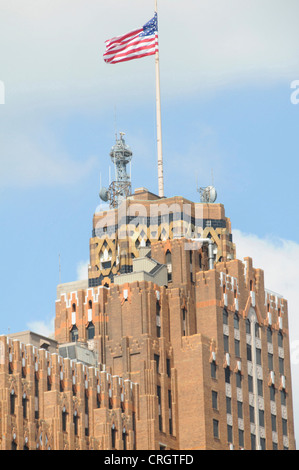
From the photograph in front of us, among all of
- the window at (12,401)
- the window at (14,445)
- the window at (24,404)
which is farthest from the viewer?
the window at (24,404)

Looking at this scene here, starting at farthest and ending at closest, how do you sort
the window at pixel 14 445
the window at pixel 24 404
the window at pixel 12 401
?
the window at pixel 24 404, the window at pixel 12 401, the window at pixel 14 445

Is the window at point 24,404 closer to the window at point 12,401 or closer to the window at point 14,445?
the window at point 12,401

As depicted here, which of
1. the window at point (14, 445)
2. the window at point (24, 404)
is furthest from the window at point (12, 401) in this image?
the window at point (14, 445)

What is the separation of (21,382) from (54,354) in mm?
7960

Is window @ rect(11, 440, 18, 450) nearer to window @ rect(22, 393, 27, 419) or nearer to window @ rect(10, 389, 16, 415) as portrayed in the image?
window @ rect(10, 389, 16, 415)

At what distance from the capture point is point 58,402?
195375 millimetres

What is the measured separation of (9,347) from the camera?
634 ft

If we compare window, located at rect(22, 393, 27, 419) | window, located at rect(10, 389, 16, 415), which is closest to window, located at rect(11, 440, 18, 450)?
Answer: window, located at rect(10, 389, 16, 415)

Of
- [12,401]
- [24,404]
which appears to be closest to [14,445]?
[12,401]

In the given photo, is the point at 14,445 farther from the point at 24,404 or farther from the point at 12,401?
the point at 24,404
